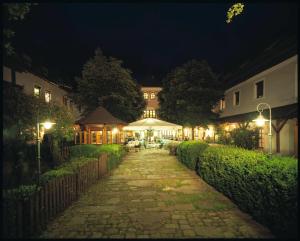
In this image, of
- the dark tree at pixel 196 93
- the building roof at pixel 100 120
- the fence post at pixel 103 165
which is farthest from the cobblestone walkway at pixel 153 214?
the dark tree at pixel 196 93

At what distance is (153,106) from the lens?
40.1m

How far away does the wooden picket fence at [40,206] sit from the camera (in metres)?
3.97

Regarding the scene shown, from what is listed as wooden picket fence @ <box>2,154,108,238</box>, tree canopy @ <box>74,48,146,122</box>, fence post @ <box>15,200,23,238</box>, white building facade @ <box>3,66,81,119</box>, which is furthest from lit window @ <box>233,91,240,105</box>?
fence post @ <box>15,200,23,238</box>

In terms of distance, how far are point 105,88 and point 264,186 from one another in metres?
21.4

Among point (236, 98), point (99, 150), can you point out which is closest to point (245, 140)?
point (99, 150)

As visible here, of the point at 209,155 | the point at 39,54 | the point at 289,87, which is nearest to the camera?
the point at 209,155

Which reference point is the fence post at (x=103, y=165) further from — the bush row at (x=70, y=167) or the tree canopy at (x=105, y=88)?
the tree canopy at (x=105, y=88)

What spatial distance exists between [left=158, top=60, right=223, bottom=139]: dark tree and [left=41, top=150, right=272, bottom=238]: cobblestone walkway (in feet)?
45.3

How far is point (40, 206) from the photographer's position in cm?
475

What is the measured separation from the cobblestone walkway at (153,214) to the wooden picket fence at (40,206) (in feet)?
0.75

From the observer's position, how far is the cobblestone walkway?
4.67 metres

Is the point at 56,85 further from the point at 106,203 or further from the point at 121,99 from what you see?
the point at 106,203

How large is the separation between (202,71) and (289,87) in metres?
9.76

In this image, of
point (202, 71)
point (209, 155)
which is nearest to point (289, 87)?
point (209, 155)
